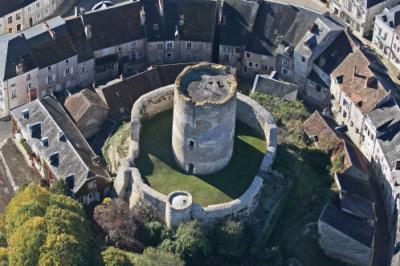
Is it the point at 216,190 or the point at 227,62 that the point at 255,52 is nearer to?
the point at 227,62

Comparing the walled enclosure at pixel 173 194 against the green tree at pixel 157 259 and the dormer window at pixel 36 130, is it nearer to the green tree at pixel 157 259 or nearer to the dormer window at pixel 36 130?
the green tree at pixel 157 259

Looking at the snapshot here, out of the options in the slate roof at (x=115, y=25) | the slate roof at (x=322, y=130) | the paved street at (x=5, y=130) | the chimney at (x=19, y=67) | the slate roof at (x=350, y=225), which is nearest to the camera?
the slate roof at (x=350, y=225)

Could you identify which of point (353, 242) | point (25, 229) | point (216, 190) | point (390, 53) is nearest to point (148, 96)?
point (216, 190)

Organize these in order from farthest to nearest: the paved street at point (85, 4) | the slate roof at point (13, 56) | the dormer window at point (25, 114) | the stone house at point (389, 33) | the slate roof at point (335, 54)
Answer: the paved street at point (85, 4) < the stone house at point (389, 33) < the slate roof at point (335, 54) < the slate roof at point (13, 56) < the dormer window at point (25, 114)

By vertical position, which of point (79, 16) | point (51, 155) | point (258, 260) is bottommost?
point (258, 260)

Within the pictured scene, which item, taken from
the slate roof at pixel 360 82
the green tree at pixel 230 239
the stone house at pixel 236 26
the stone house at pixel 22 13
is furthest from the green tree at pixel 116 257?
the stone house at pixel 22 13

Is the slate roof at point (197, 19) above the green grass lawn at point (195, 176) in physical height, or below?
above
